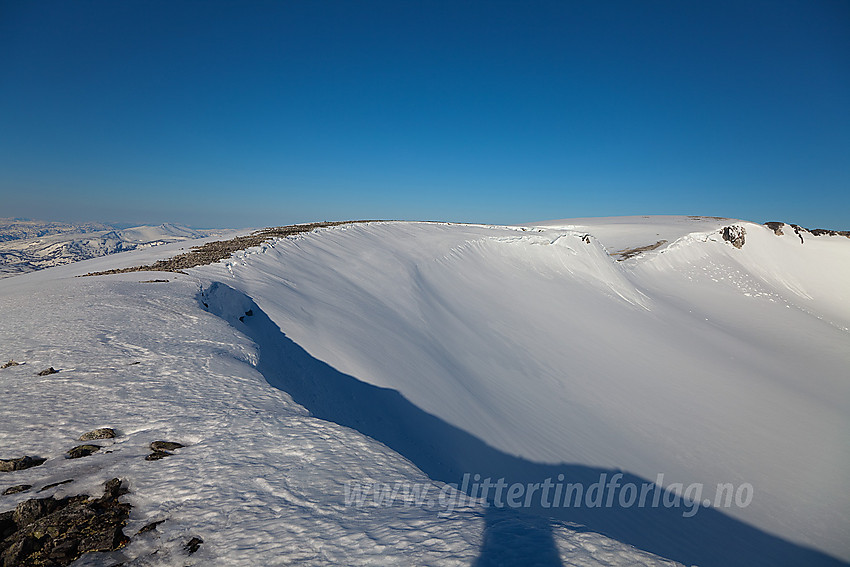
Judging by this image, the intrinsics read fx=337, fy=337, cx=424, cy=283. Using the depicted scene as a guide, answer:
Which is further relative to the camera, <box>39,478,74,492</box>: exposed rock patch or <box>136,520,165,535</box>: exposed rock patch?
<box>39,478,74,492</box>: exposed rock patch

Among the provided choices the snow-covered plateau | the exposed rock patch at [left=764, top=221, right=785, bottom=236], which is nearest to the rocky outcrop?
the exposed rock patch at [left=764, top=221, right=785, bottom=236]

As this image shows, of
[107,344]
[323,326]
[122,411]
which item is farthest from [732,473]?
[107,344]

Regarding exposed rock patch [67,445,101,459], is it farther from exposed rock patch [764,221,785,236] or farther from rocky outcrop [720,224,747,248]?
exposed rock patch [764,221,785,236]

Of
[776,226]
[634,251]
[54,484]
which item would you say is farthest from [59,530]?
[776,226]

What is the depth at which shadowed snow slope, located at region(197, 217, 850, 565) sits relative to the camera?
10.2m

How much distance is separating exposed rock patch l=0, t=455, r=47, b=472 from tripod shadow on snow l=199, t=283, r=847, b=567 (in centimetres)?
355

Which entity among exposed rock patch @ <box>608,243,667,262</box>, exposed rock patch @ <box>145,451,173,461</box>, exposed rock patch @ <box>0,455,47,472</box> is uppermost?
exposed rock patch @ <box>608,243,667,262</box>

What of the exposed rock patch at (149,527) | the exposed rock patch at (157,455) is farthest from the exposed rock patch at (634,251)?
the exposed rock patch at (149,527)

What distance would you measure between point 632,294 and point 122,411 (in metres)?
29.3

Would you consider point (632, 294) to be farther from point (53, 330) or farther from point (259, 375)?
point (53, 330)

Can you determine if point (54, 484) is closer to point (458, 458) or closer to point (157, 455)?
point (157, 455)

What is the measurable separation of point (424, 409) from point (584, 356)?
11.7 metres

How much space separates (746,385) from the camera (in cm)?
1741

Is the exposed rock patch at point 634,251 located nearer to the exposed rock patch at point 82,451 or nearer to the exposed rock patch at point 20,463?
the exposed rock patch at point 82,451
